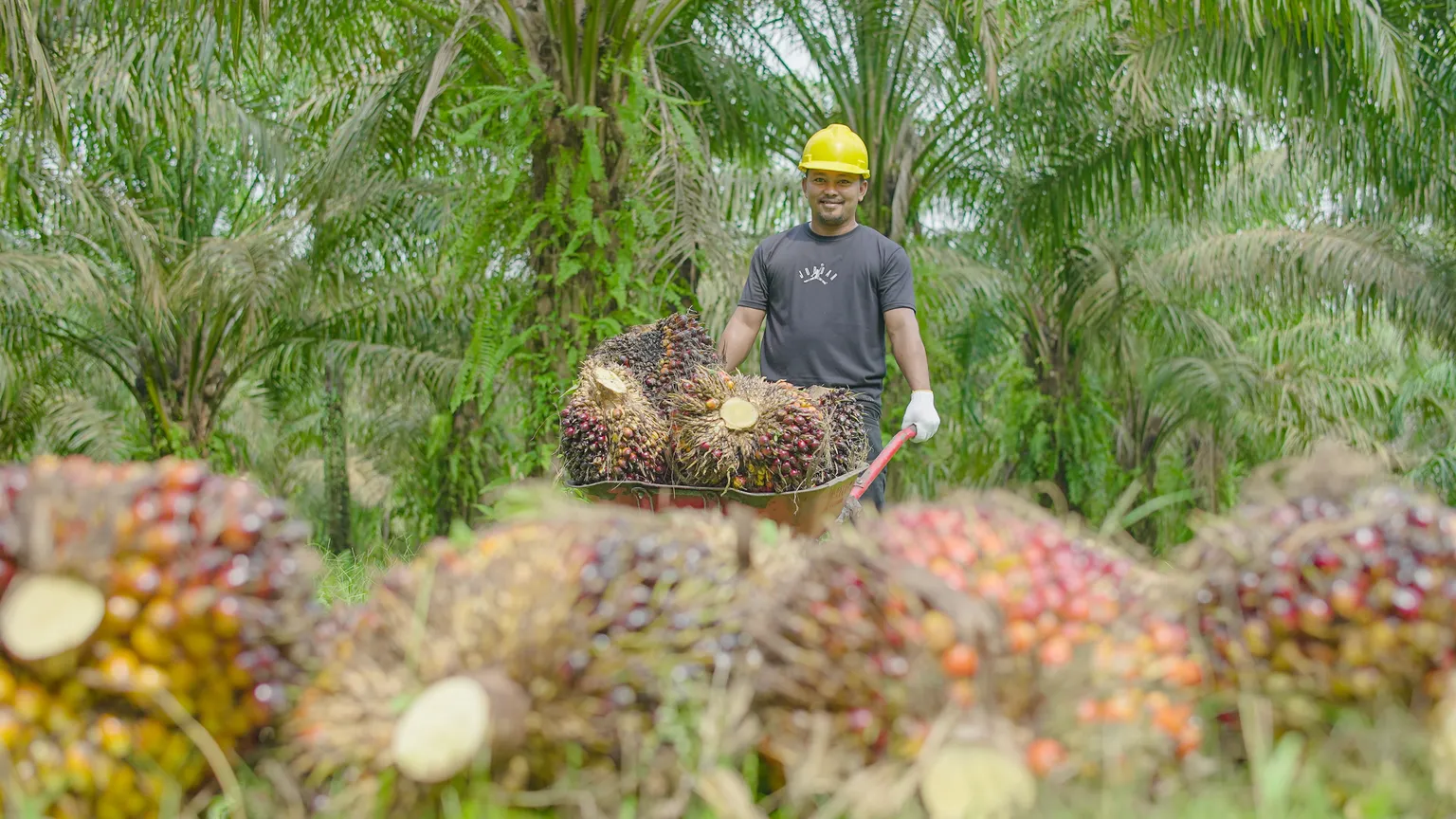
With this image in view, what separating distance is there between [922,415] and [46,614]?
9.39 ft

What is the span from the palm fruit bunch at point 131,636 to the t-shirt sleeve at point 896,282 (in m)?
2.84

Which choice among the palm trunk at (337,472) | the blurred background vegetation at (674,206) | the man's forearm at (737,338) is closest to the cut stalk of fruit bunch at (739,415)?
the man's forearm at (737,338)

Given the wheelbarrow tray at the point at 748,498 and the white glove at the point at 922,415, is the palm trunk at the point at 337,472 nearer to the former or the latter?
the white glove at the point at 922,415

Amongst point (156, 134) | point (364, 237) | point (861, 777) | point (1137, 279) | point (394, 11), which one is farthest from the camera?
point (1137, 279)

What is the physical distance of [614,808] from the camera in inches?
44.5

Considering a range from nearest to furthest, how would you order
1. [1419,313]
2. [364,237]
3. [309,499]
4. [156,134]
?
1. [1419,313]
2. [364,237]
3. [156,134]
4. [309,499]

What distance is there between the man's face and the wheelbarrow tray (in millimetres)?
1121

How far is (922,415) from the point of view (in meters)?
3.62

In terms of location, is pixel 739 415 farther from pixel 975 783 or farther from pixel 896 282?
pixel 975 783

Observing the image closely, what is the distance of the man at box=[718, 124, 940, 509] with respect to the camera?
149 inches

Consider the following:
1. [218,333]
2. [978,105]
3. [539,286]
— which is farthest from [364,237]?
[978,105]

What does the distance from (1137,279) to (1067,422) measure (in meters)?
1.46

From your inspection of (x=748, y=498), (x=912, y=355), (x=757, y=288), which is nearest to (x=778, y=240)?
(x=757, y=288)

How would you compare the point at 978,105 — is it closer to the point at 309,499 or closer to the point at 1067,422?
the point at 1067,422
